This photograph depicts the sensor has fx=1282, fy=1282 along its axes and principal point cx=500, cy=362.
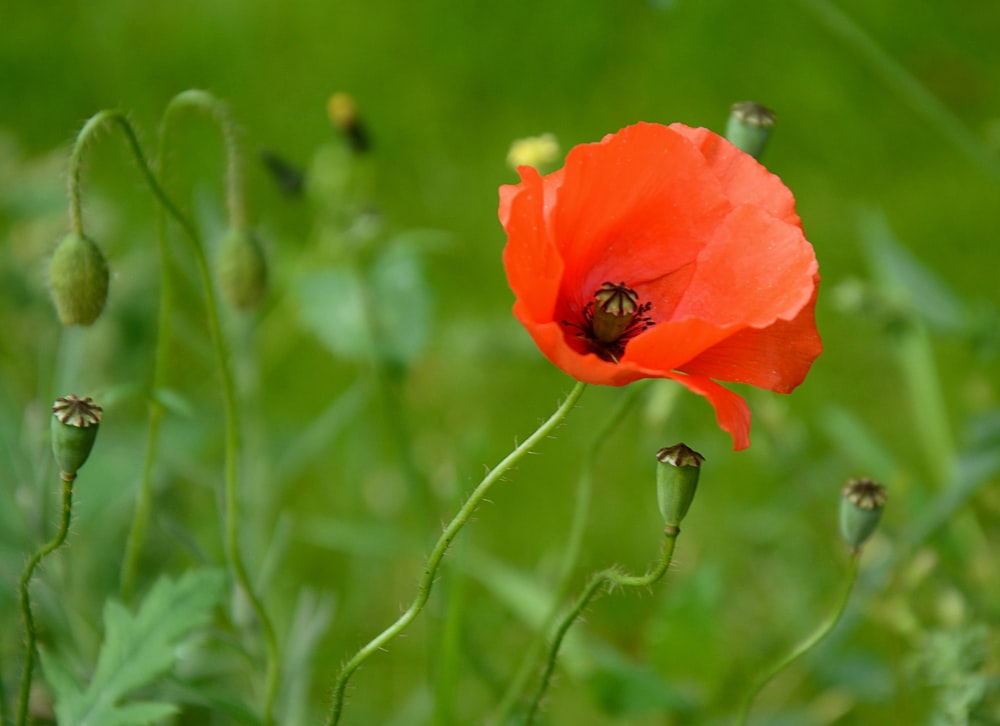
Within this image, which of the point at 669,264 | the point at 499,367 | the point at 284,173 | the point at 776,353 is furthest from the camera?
the point at 499,367

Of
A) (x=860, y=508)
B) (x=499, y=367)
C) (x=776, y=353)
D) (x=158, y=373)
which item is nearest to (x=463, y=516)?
(x=776, y=353)

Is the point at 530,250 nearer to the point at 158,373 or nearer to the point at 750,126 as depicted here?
the point at 750,126

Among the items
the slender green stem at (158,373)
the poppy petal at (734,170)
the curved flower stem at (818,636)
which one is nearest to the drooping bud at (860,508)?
the curved flower stem at (818,636)

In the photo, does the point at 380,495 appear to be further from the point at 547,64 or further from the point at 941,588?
the point at 547,64

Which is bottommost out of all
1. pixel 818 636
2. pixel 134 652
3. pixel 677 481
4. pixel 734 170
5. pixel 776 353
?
pixel 134 652

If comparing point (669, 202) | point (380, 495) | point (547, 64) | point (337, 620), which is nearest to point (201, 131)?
point (547, 64)
